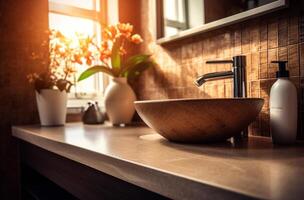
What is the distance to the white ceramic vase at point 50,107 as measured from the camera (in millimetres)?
1270

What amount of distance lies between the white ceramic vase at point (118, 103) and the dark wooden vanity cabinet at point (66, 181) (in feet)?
1.06

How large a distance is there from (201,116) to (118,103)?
688 millimetres

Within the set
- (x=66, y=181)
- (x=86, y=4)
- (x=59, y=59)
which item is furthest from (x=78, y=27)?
(x=66, y=181)

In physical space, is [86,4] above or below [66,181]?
above

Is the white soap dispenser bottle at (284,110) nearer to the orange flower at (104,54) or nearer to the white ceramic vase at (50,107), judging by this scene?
the orange flower at (104,54)

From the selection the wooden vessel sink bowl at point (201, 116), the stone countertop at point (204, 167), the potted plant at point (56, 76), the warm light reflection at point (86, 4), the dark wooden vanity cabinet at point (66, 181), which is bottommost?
the dark wooden vanity cabinet at point (66, 181)

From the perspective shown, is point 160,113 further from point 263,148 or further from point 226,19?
point 226,19

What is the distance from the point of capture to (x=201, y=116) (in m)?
0.63

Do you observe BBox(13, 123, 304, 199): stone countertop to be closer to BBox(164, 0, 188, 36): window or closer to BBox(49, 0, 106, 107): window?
BBox(164, 0, 188, 36): window

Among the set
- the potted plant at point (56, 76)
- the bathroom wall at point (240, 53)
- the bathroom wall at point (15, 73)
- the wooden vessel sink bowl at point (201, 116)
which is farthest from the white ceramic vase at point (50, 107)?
the wooden vessel sink bowl at point (201, 116)

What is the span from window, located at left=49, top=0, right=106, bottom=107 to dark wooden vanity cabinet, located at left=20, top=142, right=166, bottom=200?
1.36ft

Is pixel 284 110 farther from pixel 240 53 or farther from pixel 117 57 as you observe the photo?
pixel 117 57

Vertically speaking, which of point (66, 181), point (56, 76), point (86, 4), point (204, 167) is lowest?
point (66, 181)

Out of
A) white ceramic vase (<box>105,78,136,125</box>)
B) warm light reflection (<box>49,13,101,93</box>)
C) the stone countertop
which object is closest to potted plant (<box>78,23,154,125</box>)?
white ceramic vase (<box>105,78,136,125</box>)
